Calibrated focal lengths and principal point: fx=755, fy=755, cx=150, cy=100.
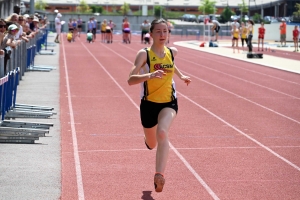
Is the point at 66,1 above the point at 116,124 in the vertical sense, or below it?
above

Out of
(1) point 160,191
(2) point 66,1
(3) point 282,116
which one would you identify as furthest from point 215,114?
(2) point 66,1

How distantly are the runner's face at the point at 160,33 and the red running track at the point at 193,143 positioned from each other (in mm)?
1596

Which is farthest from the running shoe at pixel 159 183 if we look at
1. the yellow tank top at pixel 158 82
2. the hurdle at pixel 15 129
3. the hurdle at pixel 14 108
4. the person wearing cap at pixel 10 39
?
the person wearing cap at pixel 10 39

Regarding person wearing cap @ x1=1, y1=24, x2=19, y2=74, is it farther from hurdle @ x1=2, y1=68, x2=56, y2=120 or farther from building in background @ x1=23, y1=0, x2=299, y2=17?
building in background @ x1=23, y1=0, x2=299, y2=17

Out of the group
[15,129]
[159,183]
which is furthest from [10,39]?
[159,183]

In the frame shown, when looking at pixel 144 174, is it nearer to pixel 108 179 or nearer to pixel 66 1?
pixel 108 179

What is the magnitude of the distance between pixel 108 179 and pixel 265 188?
176cm

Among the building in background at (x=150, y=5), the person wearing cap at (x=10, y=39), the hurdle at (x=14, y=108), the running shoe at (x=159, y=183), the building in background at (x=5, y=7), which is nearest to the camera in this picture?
the running shoe at (x=159, y=183)

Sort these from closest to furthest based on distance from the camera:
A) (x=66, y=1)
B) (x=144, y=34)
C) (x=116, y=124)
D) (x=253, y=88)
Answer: (x=116, y=124) < (x=253, y=88) < (x=144, y=34) < (x=66, y=1)

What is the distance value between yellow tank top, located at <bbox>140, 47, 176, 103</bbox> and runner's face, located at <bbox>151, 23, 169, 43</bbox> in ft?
0.54

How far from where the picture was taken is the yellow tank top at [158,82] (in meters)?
7.92

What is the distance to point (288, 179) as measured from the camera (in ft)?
28.2

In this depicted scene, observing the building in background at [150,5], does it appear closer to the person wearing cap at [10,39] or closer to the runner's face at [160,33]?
the person wearing cap at [10,39]

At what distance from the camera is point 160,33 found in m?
7.90
